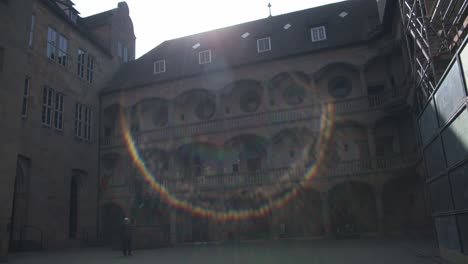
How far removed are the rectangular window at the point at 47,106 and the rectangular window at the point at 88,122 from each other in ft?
12.9

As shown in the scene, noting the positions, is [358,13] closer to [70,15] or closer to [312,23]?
[312,23]

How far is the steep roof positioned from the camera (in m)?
26.6

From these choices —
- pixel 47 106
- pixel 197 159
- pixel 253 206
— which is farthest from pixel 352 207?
pixel 47 106

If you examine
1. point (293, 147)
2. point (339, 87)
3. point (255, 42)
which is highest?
point (255, 42)

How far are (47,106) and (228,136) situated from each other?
1185 cm

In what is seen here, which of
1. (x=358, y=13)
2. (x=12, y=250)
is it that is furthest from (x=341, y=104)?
(x=12, y=250)

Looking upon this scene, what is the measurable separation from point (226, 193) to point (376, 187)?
362 inches

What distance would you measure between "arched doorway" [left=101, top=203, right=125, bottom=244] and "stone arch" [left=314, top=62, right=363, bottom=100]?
1712 cm

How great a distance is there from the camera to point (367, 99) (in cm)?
2433

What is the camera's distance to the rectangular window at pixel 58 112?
1029 inches

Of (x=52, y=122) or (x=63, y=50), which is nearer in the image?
(x=52, y=122)

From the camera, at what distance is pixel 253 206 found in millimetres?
26875

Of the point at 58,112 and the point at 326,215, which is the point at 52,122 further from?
the point at 326,215

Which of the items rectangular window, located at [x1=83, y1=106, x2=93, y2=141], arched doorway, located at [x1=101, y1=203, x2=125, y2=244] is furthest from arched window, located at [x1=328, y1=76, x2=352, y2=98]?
rectangular window, located at [x1=83, y1=106, x2=93, y2=141]
